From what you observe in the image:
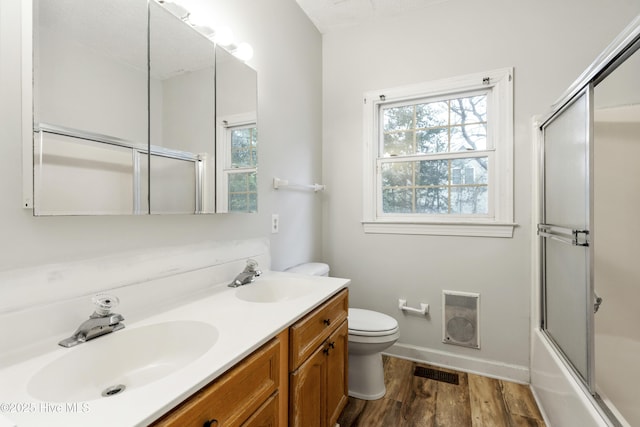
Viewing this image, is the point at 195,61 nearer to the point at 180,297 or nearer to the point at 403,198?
the point at 180,297

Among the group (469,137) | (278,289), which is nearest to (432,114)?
(469,137)

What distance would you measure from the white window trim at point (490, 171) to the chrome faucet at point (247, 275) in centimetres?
112

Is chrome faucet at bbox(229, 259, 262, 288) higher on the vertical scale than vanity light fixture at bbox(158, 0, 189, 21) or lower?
lower

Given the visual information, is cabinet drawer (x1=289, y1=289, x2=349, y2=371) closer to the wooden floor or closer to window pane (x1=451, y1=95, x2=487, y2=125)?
the wooden floor

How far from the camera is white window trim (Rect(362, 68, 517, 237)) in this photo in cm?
201

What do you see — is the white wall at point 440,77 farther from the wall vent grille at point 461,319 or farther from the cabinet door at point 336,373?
the cabinet door at point 336,373

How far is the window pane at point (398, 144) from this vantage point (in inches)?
92.8

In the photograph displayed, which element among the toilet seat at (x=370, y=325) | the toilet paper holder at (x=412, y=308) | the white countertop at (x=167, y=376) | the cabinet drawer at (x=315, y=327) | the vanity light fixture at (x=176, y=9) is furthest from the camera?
the toilet paper holder at (x=412, y=308)

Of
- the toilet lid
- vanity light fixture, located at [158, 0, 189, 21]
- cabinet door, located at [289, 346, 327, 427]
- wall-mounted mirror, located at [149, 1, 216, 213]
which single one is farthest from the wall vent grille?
vanity light fixture, located at [158, 0, 189, 21]

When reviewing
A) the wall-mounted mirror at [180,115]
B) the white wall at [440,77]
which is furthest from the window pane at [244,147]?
the white wall at [440,77]

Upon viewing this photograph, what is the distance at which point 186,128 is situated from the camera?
1.29 m

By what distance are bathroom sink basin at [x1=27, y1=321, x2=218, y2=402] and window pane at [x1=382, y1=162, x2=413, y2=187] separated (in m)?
1.82

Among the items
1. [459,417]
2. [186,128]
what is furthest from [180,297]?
[459,417]

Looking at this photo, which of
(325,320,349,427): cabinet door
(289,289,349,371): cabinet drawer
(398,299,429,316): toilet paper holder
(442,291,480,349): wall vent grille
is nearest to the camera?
(289,289,349,371): cabinet drawer
